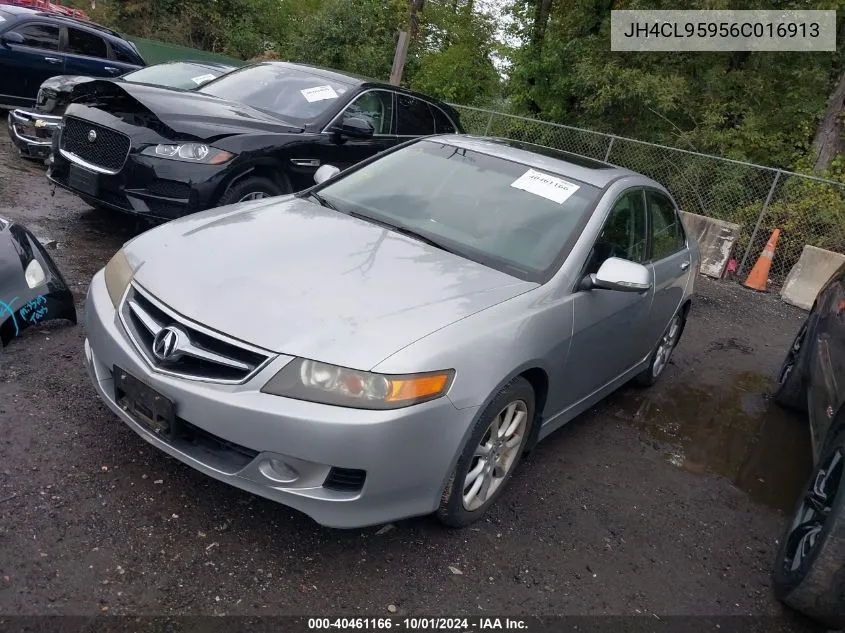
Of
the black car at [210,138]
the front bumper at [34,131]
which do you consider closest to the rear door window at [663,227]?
the black car at [210,138]

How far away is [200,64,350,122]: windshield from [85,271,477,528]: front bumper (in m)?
4.13

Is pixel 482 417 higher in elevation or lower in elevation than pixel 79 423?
higher

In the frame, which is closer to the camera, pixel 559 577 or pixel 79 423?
pixel 559 577

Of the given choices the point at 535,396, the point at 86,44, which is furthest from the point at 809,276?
the point at 86,44

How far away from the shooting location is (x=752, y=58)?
46.0ft

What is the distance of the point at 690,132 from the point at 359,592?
13206mm

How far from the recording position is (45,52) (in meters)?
9.59

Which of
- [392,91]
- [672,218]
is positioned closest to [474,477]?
[672,218]

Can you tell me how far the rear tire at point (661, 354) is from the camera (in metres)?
5.10

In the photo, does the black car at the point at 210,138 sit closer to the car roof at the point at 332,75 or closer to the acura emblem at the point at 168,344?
the car roof at the point at 332,75

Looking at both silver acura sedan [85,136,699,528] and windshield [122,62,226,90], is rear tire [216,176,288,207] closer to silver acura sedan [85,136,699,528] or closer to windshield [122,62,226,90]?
silver acura sedan [85,136,699,528]

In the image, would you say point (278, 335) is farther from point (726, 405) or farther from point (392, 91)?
point (392, 91)

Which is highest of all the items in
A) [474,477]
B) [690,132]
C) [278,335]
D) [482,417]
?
[690,132]

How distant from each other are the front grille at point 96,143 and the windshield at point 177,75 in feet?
8.81
